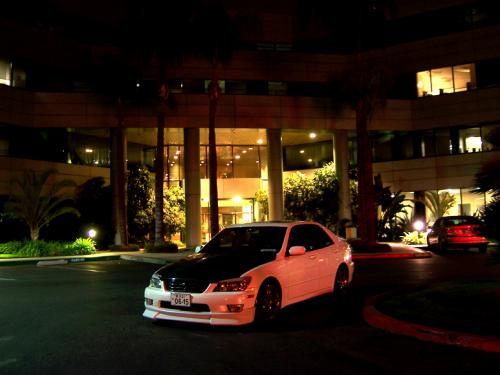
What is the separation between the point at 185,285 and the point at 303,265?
2.34 meters

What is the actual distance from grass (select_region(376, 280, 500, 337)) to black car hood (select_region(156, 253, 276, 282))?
2264 millimetres

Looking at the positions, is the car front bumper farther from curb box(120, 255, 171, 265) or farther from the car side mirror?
curb box(120, 255, 171, 265)

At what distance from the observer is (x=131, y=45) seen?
25094mm

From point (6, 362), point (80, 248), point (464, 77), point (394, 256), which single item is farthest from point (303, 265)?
point (464, 77)

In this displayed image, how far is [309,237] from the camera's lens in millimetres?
10086

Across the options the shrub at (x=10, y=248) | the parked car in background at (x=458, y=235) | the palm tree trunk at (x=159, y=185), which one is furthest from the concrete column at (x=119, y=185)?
the parked car in background at (x=458, y=235)

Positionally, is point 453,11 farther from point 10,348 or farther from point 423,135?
point 10,348

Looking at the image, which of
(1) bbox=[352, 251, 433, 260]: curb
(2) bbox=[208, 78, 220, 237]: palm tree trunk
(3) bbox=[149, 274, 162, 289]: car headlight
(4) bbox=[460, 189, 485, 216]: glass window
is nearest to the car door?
(3) bbox=[149, 274, 162, 289]: car headlight

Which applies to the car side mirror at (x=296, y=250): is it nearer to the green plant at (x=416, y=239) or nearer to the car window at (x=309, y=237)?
the car window at (x=309, y=237)

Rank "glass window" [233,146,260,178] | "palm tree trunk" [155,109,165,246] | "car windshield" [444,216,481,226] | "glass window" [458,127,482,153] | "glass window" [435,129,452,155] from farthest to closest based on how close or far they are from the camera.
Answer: "glass window" [233,146,260,178] → "glass window" [435,129,452,155] → "glass window" [458,127,482,153] → "palm tree trunk" [155,109,165,246] → "car windshield" [444,216,481,226]

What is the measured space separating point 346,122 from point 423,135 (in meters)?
5.22

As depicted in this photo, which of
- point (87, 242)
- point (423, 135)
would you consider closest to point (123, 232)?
point (87, 242)

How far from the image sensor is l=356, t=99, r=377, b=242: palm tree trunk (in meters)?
23.6

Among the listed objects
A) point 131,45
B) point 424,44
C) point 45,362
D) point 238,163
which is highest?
point 424,44
